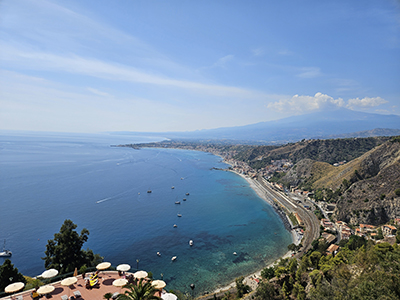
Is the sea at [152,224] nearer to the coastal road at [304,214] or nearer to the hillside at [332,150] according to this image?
the coastal road at [304,214]

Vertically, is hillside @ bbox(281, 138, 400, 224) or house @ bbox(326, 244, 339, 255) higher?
hillside @ bbox(281, 138, 400, 224)

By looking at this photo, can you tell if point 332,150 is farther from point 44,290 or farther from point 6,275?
point 6,275

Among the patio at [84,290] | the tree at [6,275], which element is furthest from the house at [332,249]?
the tree at [6,275]

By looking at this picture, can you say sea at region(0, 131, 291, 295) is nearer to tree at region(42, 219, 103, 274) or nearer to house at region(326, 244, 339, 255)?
house at region(326, 244, 339, 255)

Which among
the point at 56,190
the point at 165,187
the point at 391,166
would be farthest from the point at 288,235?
the point at 56,190

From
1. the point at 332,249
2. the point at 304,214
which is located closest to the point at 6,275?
the point at 332,249

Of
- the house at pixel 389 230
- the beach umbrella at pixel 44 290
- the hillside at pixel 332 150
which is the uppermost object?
the hillside at pixel 332 150

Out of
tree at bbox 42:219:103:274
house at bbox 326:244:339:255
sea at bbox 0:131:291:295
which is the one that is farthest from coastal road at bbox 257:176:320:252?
tree at bbox 42:219:103:274
